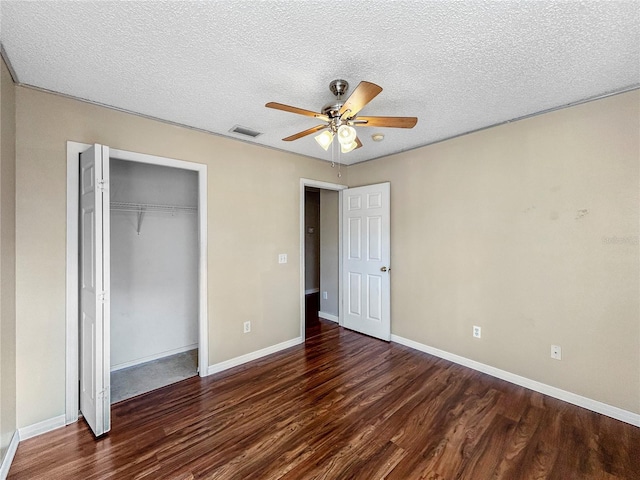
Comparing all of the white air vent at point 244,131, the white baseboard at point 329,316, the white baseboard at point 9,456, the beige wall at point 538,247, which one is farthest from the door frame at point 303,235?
the white baseboard at point 9,456

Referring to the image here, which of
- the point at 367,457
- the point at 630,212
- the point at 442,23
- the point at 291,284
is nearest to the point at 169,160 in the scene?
the point at 291,284

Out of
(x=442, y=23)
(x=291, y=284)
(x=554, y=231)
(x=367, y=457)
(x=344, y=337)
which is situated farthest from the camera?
(x=344, y=337)

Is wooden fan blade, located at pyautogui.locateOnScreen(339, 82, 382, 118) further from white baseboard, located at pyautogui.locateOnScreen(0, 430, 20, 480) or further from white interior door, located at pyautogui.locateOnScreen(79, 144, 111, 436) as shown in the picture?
white baseboard, located at pyautogui.locateOnScreen(0, 430, 20, 480)

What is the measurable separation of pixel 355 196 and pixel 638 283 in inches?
114

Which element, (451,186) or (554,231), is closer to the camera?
(554,231)

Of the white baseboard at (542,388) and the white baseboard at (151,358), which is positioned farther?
the white baseboard at (151,358)

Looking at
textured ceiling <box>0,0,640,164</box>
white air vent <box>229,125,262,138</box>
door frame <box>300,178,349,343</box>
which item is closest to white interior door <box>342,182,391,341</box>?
door frame <box>300,178,349,343</box>

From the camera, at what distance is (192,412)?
2277 millimetres

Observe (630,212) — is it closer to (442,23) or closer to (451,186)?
(451,186)

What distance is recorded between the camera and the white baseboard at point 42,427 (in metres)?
1.96

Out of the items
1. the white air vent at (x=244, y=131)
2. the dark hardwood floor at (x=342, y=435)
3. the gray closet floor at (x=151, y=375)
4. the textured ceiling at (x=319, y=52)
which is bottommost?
the dark hardwood floor at (x=342, y=435)

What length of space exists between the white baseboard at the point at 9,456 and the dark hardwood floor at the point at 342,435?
42 mm

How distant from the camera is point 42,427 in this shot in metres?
2.03

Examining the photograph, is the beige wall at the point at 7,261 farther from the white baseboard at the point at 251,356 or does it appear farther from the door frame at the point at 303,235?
the door frame at the point at 303,235
